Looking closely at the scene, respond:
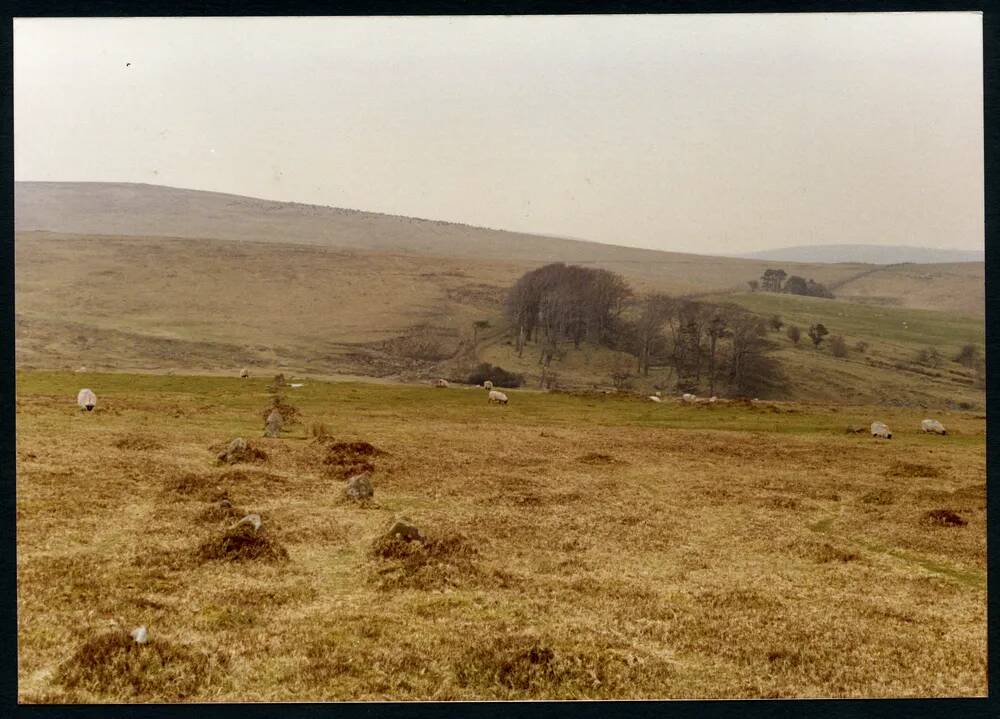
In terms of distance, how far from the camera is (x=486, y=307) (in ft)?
543

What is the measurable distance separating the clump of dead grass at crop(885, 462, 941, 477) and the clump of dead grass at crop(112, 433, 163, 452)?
38801mm

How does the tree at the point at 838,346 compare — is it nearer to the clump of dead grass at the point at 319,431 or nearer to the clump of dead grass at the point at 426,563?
the clump of dead grass at the point at 319,431

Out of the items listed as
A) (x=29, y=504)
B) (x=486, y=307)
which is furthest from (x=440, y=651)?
(x=486, y=307)

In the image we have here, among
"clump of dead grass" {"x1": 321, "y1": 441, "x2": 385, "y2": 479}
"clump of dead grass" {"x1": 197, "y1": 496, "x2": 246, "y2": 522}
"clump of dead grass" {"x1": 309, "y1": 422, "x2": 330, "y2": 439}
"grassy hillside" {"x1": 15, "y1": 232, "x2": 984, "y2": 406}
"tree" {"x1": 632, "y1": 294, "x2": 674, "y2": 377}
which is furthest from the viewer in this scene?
"tree" {"x1": 632, "y1": 294, "x2": 674, "y2": 377}

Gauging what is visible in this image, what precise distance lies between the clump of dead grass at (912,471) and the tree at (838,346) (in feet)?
340

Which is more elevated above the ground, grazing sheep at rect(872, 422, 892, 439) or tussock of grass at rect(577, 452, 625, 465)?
tussock of grass at rect(577, 452, 625, 465)

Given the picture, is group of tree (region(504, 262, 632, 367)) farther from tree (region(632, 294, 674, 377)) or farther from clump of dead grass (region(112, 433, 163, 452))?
clump of dead grass (region(112, 433, 163, 452))

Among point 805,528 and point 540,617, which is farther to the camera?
point 805,528

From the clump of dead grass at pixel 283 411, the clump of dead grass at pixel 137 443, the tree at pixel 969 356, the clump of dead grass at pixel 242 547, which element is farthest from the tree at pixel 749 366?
the clump of dead grass at pixel 242 547

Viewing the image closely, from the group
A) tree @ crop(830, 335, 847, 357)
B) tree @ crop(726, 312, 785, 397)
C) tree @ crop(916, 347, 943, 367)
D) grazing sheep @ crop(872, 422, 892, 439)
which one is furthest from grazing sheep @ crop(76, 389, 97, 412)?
tree @ crop(916, 347, 943, 367)

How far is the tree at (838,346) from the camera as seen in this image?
14125 cm

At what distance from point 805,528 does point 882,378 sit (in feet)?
377

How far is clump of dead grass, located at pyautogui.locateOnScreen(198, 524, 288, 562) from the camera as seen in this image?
2103 centimetres

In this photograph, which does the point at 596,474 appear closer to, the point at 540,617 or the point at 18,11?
the point at 540,617
